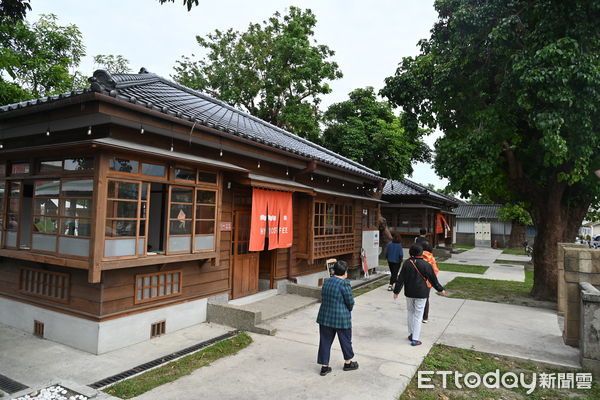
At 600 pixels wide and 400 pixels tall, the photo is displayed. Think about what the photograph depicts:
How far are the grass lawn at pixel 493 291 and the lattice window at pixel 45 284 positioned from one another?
421 inches

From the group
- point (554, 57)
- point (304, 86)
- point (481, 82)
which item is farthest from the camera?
point (304, 86)

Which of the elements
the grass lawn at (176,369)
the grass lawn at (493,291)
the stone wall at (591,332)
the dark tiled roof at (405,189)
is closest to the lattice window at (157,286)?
the grass lawn at (176,369)

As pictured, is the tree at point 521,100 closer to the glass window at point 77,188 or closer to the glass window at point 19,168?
the glass window at point 77,188

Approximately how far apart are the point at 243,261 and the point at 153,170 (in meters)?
3.68

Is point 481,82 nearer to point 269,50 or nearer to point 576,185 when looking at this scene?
point 576,185

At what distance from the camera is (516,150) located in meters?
11.1

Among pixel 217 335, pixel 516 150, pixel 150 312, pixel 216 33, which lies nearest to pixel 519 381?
pixel 217 335

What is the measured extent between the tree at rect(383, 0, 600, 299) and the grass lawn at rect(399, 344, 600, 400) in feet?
15.8

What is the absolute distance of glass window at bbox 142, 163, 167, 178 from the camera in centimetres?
620

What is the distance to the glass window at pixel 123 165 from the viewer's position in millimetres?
5774

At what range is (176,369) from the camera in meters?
5.38

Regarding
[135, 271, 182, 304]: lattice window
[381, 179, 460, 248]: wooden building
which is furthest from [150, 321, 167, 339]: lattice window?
[381, 179, 460, 248]: wooden building

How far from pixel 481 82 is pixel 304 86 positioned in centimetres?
1499

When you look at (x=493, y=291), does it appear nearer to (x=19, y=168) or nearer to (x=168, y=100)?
(x=168, y=100)
